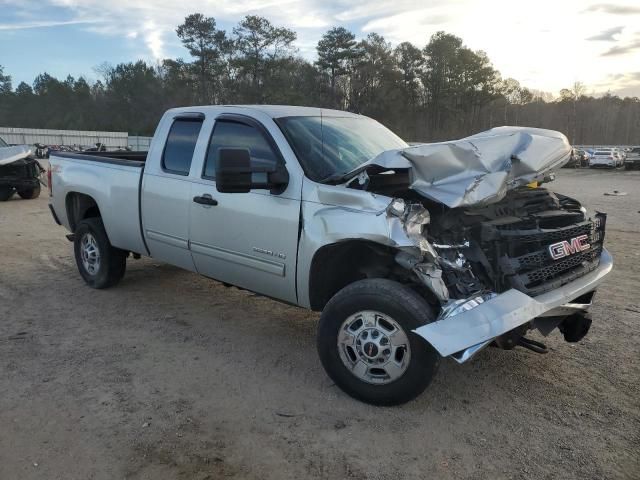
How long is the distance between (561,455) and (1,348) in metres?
4.31

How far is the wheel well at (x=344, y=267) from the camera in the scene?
12.4 ft

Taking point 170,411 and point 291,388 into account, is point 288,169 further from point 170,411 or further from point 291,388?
point 170,411

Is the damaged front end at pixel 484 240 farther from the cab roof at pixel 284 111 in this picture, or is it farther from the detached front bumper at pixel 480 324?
the cab roof at pixel 284 111

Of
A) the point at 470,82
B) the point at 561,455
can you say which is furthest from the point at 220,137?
the point at 470,82

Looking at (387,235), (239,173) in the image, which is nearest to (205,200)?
(239,173)

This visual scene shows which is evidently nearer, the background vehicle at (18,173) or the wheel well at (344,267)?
the wheel well at (344,267)

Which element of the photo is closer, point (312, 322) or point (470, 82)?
point (312, 322)

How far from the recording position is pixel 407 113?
6300cm

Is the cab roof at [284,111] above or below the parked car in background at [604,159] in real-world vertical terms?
above

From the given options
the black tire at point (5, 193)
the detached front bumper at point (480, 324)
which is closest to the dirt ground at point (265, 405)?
the detached front bumper at point (480, 324)

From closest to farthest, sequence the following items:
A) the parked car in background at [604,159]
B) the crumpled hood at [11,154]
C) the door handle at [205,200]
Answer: the door handle at [205,200] → the crumpled hood at [11,154] → the parked car in background at [604,159]

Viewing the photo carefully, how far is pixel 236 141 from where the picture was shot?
179 inches

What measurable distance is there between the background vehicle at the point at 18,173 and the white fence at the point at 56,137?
3551cm

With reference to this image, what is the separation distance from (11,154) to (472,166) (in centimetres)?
1396
